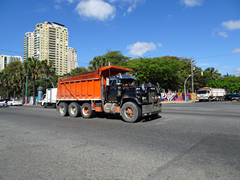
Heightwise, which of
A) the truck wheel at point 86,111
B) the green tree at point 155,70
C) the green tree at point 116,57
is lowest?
the truck wheel at point 86,111

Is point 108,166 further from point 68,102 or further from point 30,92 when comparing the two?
point 30,92

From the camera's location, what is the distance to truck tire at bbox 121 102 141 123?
9.13m

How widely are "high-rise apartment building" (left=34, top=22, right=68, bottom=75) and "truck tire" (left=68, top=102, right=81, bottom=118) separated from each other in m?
142

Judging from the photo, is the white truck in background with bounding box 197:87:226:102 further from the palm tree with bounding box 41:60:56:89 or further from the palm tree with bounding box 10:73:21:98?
the palm tree with bounding box 10:73:21:98

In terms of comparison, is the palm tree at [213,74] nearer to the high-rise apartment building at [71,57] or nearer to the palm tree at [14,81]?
the palm tree at [14,81]

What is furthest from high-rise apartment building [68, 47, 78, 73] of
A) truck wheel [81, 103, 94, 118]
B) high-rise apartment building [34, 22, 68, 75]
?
truck wheel [81, 103, 94, 118]

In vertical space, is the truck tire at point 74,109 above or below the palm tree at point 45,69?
below

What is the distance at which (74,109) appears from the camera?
40.7 feet

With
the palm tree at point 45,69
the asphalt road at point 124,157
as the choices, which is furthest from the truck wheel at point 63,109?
the palm tree at point 45,69

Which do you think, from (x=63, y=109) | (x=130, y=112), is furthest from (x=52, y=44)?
(x=130, y=112)

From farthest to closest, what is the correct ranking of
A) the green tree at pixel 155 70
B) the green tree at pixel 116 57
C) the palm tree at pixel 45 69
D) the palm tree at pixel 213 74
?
the palm tree at pixel 213 74 → the green tree at pixel 116 57 → the palm tree at pixel 45 69 → the green tree at pixel 155 70

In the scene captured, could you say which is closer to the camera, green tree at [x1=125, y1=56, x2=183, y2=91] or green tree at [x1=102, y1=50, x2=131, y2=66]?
green tree at [x1=125, y1=56, x2=183, y2=91]

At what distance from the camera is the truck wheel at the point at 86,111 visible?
37.0ft

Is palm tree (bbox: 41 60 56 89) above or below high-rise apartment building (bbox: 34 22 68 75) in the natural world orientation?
below
